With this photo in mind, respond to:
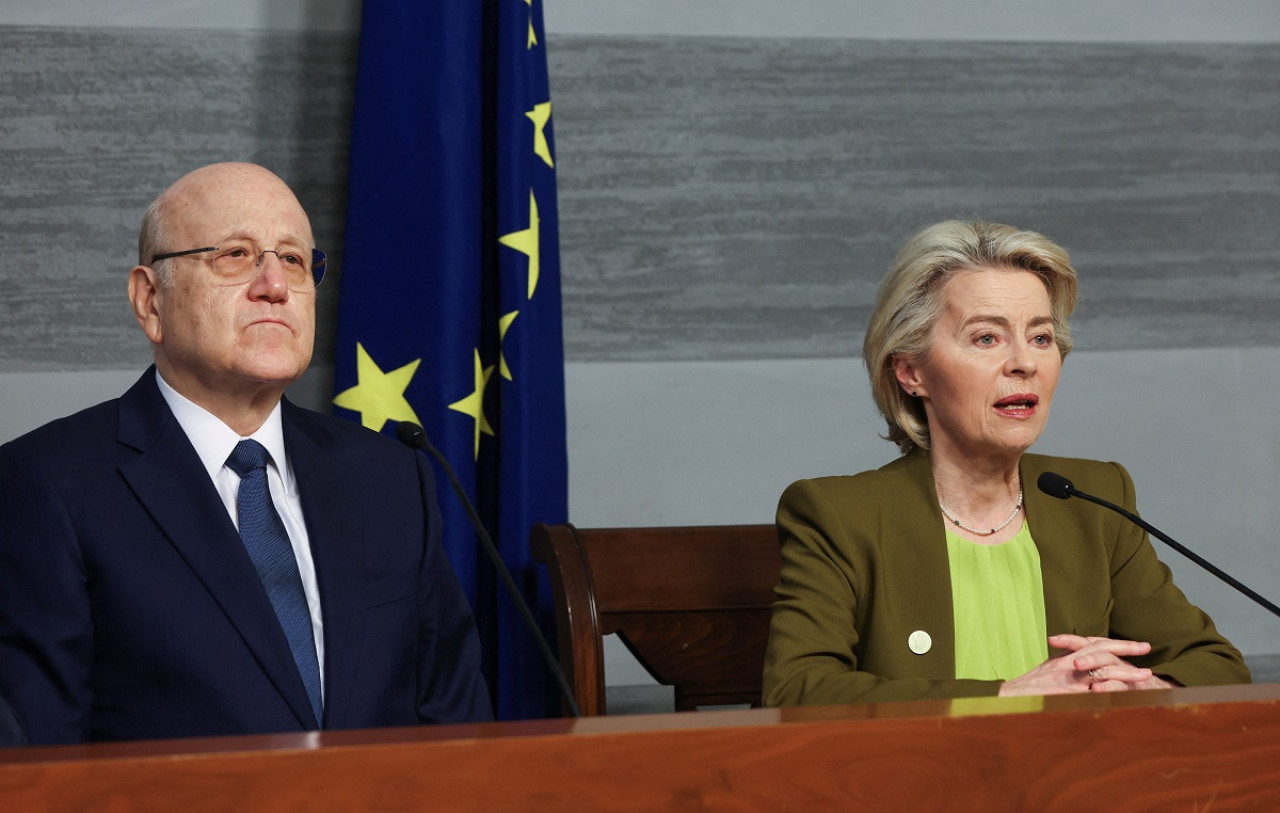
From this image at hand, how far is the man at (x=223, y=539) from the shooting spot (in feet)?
5.29

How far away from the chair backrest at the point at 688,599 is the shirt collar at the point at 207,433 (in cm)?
68

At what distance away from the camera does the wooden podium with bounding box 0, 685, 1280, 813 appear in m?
0.88

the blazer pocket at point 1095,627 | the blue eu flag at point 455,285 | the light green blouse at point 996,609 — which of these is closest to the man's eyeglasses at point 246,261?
the blue eu flag at point 455,285

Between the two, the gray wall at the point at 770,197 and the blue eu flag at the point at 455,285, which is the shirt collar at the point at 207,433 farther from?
the gray wall at the point at 770,197

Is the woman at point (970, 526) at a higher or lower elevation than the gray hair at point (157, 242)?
lower

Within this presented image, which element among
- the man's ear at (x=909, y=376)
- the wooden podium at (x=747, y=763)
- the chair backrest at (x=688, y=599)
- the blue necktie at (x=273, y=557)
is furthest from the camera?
the chair backrest at (x=688, y=599)

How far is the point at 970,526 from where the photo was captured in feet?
7.18

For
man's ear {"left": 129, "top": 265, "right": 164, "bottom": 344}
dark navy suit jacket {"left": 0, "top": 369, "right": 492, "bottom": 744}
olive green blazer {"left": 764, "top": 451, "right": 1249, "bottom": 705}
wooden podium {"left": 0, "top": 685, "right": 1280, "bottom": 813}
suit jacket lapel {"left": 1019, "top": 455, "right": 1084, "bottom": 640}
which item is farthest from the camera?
suit jacket lapel {"left": 1019, "top": 455, "right": 1084, "bottom": 640}

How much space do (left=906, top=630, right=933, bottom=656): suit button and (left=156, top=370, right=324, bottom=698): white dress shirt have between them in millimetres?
872

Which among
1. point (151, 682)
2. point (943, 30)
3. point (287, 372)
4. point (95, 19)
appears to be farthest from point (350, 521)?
point (943, 30)

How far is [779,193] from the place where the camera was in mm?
3029

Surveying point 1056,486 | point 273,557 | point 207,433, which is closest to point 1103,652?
point 1056,486

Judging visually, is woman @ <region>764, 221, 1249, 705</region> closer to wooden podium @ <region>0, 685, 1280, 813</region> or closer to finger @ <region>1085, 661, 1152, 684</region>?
finger @ <region>1085, 661, 1152, 684</region>

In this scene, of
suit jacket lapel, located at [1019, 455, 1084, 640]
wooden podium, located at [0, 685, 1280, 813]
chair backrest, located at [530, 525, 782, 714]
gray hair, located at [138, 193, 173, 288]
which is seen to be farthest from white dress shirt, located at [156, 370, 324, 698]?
suit jacket lapel, located at [1019, 455, 1084, 640]
